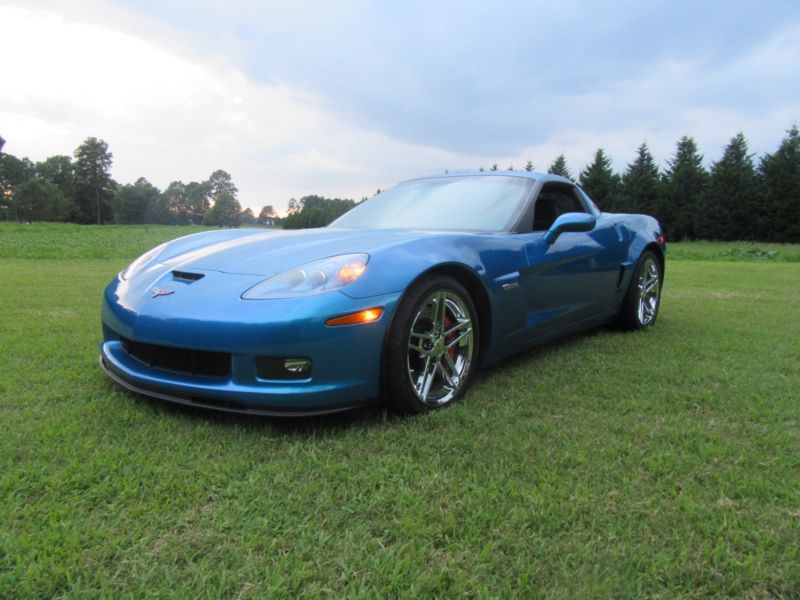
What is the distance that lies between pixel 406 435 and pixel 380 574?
843 mm

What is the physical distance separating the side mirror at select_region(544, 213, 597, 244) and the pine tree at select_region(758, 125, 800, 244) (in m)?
43.6

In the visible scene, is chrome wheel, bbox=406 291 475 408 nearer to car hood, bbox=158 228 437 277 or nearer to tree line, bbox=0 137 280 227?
car hood, bbox=158 228 437 277

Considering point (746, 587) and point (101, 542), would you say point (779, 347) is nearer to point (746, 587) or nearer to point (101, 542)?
point (746, 587)

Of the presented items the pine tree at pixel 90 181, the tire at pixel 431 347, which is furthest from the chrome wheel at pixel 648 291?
the pine tree at pixel 90 181

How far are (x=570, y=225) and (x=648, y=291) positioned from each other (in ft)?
6.22

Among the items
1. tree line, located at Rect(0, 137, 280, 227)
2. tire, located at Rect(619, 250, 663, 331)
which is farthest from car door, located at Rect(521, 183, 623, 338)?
tree line, located at Rect(0, 137, 280, 227)

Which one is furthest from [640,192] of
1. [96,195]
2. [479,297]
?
[96,195]

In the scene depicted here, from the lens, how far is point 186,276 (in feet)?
8.13

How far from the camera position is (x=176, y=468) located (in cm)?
183

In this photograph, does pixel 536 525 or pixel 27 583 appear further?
pixel 536 525

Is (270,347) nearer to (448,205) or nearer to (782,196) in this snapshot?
(448,205)


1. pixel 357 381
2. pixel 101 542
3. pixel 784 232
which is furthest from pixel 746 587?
pixel 784 232

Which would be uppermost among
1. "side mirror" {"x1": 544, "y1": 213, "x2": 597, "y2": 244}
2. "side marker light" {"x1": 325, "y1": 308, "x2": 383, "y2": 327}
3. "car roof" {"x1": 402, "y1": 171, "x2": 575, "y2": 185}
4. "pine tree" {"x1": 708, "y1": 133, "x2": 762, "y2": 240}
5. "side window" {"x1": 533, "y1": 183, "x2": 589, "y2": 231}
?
"pine tree" {"x1": 708, "y1": 133, "x2": 762, "y2": 240}

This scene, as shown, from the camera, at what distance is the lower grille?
2.14 metres
